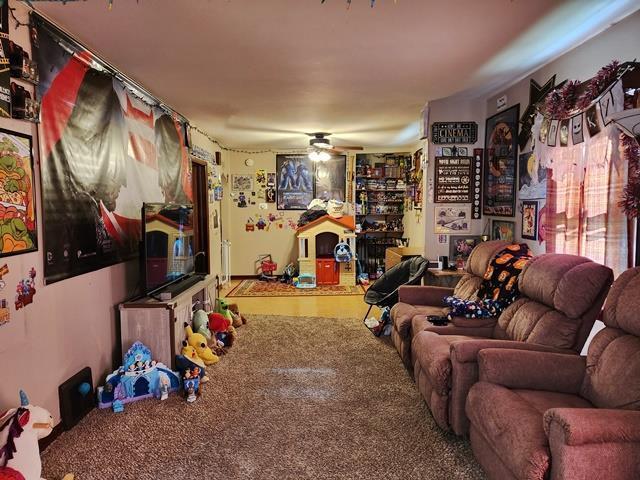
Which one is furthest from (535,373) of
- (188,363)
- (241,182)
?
(241,182)

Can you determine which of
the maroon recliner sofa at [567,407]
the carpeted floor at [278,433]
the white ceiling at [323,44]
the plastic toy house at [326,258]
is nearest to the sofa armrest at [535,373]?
the maroon recliner sofa at [567,407]

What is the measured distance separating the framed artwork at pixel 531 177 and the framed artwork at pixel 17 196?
3.33 m

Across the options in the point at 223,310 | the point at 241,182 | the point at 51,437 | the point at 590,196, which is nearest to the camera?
the point at 51,437

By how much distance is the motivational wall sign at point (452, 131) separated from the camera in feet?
13.4

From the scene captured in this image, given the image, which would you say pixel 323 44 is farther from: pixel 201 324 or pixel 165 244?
pixel 201 324

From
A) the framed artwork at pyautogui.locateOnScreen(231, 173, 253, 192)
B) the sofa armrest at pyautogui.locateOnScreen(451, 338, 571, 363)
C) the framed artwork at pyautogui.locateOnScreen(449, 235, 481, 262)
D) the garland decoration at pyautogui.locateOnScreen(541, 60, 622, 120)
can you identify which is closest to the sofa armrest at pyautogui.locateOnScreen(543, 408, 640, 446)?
the sofa armrest at pyautogui.locateOnScreen(451, 338, 571, 363)

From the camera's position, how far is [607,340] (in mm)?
1891

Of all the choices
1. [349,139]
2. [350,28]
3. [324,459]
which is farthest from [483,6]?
[349,139]

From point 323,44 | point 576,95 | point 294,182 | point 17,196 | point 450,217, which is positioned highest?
point 323,44

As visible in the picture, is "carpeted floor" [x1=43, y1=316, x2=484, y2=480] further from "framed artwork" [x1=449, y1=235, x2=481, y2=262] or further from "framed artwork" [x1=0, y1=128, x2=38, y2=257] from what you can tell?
"framed artwork" [x1=449, y1=235, x2=481, y2=262]

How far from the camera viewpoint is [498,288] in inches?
115

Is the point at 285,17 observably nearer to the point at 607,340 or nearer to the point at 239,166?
the point at 607,340

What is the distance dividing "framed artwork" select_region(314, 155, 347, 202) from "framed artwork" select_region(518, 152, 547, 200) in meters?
3.90

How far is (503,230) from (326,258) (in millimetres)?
3333
